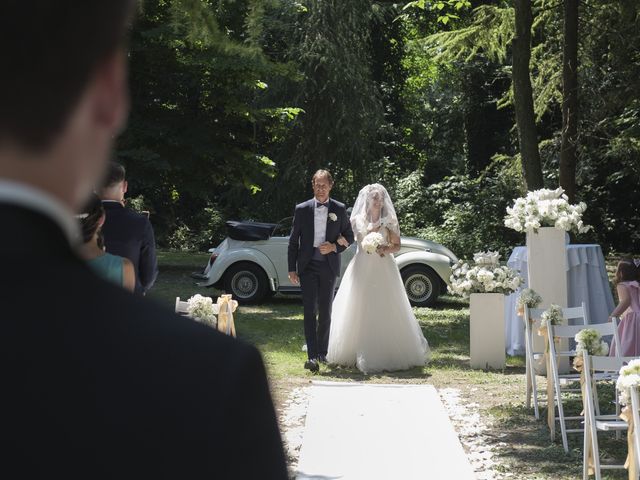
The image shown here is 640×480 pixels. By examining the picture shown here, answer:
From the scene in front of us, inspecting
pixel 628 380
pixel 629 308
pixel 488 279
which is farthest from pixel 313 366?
pixel 628 380

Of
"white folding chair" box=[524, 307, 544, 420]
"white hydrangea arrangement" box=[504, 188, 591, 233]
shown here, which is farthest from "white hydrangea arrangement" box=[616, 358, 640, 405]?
"white hydrangea arrangement" box=[504, 188, 591, 233]

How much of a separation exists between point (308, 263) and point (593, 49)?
9.39 metres

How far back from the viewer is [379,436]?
8938 millimetres

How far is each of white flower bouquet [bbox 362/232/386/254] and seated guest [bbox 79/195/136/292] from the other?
279 inches

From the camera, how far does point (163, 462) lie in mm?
916

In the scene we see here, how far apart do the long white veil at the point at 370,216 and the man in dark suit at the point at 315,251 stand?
36cm

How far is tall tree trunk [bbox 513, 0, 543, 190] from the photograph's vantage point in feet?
54.5

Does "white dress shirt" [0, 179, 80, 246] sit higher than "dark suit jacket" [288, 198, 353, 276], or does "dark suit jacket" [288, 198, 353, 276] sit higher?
"dark suit jacket" [288, 198, 353, 276]

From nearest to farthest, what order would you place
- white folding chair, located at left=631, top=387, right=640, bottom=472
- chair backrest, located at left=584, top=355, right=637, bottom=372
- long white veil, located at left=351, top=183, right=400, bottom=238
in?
white folding chair, located at left=631, top=387, right=640, bottom=472
chair backrest, located at left=584, top=355, right=637, bottom=372
long white veil, located at left=351, top=183, right=400, bottom=238

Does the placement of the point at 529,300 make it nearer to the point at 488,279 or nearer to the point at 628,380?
the point at 488,279

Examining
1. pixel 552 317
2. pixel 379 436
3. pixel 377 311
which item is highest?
pixel 377 311

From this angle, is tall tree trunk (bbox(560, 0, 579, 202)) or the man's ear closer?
the man's ear

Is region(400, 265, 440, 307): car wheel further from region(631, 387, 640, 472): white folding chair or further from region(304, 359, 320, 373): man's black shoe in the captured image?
region(631, 387, 640, 472): white folding chair

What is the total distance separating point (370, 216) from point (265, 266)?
21.0 feet
